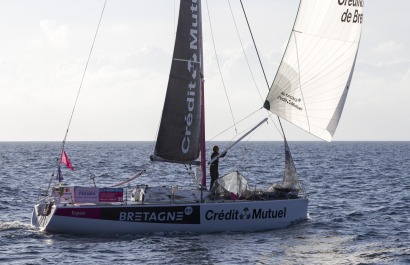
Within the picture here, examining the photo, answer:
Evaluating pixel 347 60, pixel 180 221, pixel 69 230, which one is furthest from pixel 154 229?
pixel 347 60

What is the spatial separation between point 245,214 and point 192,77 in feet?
16.3

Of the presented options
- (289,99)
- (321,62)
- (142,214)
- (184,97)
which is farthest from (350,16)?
(142,214)

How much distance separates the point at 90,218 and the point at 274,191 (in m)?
6.47

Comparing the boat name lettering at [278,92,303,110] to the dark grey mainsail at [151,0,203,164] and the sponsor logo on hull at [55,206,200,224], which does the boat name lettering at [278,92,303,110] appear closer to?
the dark grey mainsail at [151,0,203,164]

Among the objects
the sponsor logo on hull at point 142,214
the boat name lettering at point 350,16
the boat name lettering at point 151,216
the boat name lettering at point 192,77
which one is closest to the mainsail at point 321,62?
the boat name lettering at point 350,16

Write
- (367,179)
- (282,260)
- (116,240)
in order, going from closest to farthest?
(282,260), (116,240), (367,179)

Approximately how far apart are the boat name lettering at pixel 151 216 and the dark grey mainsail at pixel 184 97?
2.16 metres

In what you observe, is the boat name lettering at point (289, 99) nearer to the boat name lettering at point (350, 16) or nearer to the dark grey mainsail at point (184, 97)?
the dark grey mainsail at point (184, 97)

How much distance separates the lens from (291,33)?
2477 centimetres

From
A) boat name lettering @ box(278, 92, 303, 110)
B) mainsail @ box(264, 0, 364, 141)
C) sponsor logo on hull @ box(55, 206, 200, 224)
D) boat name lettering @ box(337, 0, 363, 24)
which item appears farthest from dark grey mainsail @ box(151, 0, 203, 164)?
boat name lettering @ box(337, 0, 363, 24)

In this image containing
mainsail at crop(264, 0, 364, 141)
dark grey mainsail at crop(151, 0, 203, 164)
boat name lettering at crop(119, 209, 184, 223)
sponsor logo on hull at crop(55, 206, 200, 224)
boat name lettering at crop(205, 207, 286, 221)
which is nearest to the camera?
sponsor logo on hull at crop(55, 206, 200, 224)

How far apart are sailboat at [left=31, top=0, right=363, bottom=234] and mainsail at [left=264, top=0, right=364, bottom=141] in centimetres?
3

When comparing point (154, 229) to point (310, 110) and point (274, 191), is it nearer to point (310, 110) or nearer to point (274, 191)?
point (274, 191)

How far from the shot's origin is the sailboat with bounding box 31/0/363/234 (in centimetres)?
2406
